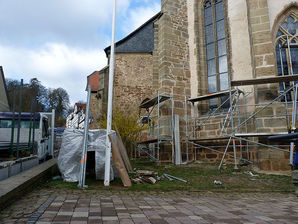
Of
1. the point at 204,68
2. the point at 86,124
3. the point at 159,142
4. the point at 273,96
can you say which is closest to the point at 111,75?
the point at 86,124

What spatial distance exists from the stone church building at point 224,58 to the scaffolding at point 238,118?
0.07 m

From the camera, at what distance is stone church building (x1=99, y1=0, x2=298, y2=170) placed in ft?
24.9

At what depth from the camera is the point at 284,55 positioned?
8617 millimetres

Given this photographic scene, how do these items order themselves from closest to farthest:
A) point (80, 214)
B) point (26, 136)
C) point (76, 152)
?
point (80, 214) → point (76, 152) → point (26, 136)

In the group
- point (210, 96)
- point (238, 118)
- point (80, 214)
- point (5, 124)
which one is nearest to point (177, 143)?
point (210, 96)

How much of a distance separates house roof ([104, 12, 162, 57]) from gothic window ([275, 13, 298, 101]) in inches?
388

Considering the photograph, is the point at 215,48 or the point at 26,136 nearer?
the point at 26,136

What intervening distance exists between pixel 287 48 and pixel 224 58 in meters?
2.29

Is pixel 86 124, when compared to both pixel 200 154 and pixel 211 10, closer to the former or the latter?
pixel 200 154

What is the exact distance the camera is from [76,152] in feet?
16.8

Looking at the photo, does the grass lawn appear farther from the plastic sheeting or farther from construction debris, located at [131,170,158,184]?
the plastic sheeting

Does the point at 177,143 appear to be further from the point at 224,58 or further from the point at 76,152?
the point at 76,152

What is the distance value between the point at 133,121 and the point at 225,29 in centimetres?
554

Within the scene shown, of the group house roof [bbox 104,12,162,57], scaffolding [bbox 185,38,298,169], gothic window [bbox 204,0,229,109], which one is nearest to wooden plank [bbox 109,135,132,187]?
scaffolding [bbox 185,38,298,169]
